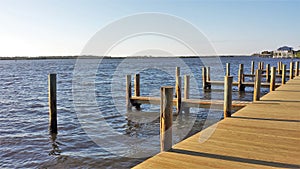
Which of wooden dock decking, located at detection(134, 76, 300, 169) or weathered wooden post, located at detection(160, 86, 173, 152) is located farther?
weathered wooden post, located at detection(160, 86, 173, 152)

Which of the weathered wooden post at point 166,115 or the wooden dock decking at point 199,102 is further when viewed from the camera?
the wooden dock decking at point 199,102

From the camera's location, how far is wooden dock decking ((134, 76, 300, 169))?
163 inches

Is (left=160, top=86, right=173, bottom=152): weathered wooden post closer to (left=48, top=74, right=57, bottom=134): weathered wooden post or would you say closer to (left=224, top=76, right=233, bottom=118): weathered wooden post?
(left=224, top=76, right=233, bottom=118): weathered wooden post

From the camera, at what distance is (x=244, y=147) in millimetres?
4852

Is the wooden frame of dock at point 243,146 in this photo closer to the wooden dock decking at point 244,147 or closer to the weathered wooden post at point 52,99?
the wooden dock decking at point 244,147

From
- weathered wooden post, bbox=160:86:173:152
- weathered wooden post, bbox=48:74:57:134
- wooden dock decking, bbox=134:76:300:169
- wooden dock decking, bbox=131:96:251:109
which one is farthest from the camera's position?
wooden dock decking, bbox=131:96:251:109

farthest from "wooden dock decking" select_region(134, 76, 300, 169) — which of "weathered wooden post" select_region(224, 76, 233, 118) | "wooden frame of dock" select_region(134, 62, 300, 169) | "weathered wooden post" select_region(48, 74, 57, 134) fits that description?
"weathered wooden post" select_region(48, 74, 57, 134)

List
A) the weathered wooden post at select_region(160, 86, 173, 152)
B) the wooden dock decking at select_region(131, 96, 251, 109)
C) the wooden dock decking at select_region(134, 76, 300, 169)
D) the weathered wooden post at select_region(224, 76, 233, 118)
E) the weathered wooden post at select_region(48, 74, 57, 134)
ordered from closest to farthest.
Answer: the wooden dock decking at select_region(134, 76, 300, 169) → the weathered wooden post at select_region(160, 86, 173, 152) → the weathered wooden post at select_region(224, 76, 233, 118) → the weathered wooden post at select_region(48, 74, 57, 134) → the wooden dock decking at select_region(131, 96, 251, 109)

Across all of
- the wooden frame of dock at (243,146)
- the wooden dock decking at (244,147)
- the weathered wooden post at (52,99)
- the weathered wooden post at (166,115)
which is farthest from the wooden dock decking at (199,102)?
the weathered wooden post at (166,115)

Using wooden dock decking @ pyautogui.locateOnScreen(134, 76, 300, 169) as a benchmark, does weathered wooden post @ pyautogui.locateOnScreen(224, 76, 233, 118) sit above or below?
→ above

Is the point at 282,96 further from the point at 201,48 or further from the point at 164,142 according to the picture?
the point at 164,142

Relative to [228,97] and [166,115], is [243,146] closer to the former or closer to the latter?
[166,115]

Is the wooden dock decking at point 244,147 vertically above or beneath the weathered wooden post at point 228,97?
beneath

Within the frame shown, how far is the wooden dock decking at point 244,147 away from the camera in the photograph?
4136 millimetres
